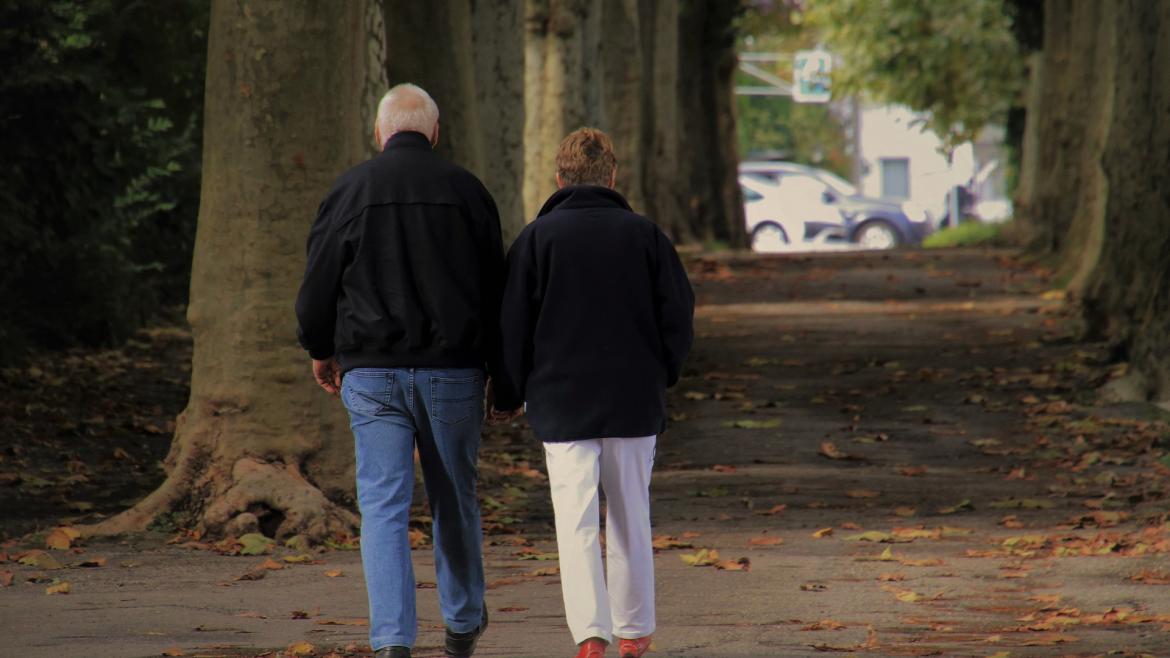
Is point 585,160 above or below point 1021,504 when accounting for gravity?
above

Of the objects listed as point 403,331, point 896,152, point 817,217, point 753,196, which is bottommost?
point 817,217

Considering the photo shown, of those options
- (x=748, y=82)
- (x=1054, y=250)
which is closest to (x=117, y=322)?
(x=1054, y=250)

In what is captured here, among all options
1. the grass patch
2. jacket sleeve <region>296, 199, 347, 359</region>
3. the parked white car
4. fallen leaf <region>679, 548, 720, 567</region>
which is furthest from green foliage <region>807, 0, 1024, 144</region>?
jacket sleeve <region>296, 199, 347, 359</region>

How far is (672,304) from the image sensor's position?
21.0 ft

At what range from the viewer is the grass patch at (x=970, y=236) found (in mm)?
39272

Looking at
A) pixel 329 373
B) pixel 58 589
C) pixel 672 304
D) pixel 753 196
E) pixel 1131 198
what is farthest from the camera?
pixel 753 196

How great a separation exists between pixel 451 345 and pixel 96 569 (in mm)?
3108

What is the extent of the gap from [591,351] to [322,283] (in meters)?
0.87

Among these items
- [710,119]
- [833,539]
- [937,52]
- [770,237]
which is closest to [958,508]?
[833,539]

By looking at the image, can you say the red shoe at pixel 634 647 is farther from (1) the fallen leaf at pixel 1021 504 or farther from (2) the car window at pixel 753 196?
(2) the car window at pixel 753 196

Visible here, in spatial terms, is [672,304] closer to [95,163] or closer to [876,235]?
[95,163]

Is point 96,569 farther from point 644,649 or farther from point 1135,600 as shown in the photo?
point 1135,600

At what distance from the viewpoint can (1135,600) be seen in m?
7.95

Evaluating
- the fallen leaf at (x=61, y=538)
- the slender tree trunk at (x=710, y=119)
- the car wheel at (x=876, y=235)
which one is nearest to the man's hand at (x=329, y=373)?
the fallen leaf at (x=61, y=538)
